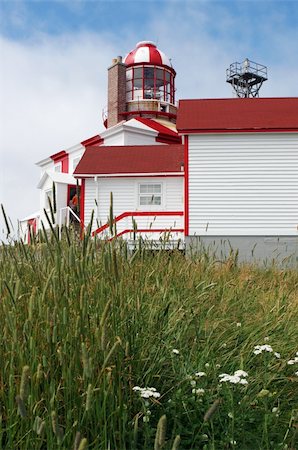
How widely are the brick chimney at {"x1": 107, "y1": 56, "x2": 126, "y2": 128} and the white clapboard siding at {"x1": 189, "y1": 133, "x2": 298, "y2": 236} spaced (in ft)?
50.6

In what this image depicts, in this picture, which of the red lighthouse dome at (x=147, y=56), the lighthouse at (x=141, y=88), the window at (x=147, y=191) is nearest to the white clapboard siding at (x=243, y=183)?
the window at (x=147, y=191)

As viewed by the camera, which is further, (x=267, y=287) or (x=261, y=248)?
(x=261, y=248)

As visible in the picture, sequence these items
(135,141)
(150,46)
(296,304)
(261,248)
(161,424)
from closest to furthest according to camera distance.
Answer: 1. (161,424)
2. (296,304)
3. (261,248)
4. (135,141)
5. (150,46)

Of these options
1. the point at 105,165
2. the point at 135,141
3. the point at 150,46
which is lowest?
the point at 105,165

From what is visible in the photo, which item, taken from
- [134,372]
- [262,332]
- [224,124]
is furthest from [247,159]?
[134,372]

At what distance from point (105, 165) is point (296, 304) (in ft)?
56.8

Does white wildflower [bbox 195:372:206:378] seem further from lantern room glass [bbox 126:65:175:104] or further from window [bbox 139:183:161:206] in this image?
lantern room glass [bbox 126:65:175:104]

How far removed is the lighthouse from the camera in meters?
32.8

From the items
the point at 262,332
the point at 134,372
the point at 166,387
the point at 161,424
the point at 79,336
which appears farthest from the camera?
the point at 262,332

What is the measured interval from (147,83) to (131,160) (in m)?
13.3

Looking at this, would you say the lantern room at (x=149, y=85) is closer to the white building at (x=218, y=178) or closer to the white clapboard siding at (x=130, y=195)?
the white building at (x=218, y=178)

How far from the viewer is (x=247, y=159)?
18.5 metres

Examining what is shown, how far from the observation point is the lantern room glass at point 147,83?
109ft

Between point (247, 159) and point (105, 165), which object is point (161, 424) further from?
point (105, 165)
